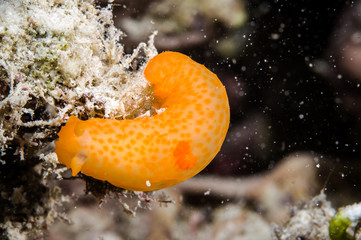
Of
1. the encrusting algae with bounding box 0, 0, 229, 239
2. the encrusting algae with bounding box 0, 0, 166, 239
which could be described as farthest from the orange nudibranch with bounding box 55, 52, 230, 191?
the encrusting algae with bounding box 0, 0, 166, 239

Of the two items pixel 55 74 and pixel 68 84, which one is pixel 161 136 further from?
pixel 55 74

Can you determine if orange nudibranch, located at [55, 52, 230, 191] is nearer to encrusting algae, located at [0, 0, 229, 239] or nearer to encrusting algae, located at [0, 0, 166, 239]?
encrusting algae, located at [0, 0, 229, 239]

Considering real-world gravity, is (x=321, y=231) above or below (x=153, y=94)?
below

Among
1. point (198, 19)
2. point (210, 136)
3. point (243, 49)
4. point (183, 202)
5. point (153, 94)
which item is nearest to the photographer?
point (210, 136)

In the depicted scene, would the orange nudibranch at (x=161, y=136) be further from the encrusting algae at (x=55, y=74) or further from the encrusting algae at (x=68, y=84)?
the encrusting algae at (x=55, y=74)

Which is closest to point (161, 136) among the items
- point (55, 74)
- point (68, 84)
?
point (68, 84)

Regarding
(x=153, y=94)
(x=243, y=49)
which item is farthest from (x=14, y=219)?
(x=243, y=49)

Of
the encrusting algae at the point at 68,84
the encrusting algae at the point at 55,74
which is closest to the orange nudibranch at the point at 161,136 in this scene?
the encrusting algae at the point at 68,84

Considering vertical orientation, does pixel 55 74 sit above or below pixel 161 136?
above

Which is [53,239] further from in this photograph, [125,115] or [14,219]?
[125,115]
